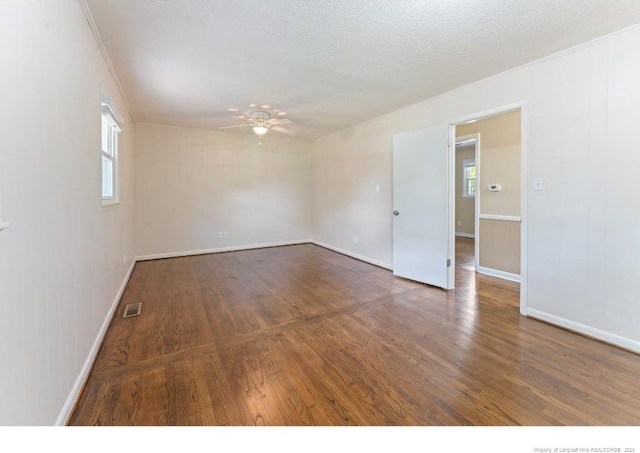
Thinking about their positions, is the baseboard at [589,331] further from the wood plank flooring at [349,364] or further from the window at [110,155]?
the window at [110,155]

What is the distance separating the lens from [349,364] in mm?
1857

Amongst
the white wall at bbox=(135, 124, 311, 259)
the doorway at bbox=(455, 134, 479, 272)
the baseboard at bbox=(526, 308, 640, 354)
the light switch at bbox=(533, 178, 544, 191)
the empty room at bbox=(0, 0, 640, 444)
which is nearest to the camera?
the empty room at bbox=(0, 0, 640, 444)

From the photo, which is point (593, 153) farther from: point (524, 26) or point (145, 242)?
point (145, 242)

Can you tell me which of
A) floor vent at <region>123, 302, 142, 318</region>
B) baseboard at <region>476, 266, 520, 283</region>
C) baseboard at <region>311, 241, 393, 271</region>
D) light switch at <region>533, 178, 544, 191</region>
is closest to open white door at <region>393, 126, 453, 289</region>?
baseboard at <region>311, 241, 393, 271</region>

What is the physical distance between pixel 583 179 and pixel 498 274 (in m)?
1.97

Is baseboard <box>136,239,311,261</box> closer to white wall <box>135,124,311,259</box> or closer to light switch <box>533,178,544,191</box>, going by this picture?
white wall <box>135,124,311,259</box>

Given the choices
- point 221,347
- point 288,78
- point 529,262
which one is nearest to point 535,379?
point 529,262

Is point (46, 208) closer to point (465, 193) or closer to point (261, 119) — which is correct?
point (261, 119)

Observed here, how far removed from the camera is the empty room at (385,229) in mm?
1327

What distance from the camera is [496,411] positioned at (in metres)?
→ 1.43

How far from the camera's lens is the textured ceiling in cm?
179

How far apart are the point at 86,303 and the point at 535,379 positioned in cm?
293

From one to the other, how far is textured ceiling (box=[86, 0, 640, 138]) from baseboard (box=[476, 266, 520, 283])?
2.57 m

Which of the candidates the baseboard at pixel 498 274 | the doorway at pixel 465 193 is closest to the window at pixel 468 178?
the doorway at pixel 465 193
